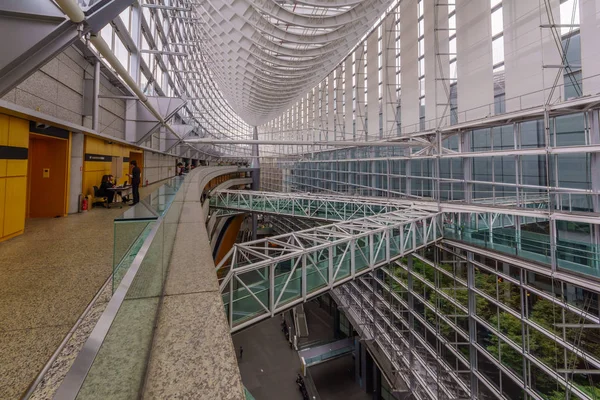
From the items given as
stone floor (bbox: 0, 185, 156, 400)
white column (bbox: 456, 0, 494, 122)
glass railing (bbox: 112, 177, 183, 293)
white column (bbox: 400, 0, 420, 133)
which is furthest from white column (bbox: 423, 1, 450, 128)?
stone floor (bbox: 0, 185, 156, 400)

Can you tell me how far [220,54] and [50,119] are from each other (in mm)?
16692

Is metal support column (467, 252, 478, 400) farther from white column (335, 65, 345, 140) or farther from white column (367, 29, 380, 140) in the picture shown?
white column (335, 65, 345, 140)

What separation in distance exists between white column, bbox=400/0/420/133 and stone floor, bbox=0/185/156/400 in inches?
550

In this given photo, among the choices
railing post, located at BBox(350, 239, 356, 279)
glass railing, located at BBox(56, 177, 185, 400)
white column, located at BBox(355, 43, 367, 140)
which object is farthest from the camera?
white column, located at BBox(355, 43, 367, 140)

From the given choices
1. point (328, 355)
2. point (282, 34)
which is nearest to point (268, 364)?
point (328, 355)

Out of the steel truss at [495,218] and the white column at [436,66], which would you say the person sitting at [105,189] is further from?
Result: the white column at [436,66]

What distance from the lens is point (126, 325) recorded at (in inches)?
48.4

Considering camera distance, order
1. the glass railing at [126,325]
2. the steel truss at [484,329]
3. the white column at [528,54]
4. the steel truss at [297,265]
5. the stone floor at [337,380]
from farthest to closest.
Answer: the stone floor at [337,380]
the white column at [528,54]
the steel truss at [484,329]
the steel truss at [297,265]
the glass railing at [126,325]

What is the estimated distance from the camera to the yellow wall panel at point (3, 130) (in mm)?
4694

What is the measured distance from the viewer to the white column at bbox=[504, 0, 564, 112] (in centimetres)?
806

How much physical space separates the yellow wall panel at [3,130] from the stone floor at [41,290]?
166 centimetres

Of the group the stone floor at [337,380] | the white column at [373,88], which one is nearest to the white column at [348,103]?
the white column at [373,88]

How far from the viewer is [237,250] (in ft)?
21.2

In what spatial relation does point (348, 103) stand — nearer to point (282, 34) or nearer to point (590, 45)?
point (282, 34)
